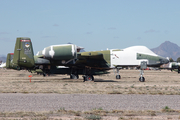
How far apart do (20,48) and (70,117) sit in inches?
835

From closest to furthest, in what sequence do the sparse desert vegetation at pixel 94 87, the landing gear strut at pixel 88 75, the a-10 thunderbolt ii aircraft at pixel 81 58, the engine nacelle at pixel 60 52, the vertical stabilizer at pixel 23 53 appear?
the sparse desert vegetation at pixel 94 87 → the engine nacelle at pixel 60 52 → the a-10 thunderbolt ii aircraft at pixel 81 58 → the vertical stabilizer at pixel 23 53 → the landing gear strut at pixel 88 75

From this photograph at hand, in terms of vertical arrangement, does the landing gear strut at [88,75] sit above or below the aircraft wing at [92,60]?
below

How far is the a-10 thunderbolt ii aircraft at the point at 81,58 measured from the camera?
1056 inches

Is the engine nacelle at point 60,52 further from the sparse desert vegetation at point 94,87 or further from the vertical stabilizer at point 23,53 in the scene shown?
the vertical stabilizer at point 23,53

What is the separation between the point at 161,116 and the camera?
30.7 feet

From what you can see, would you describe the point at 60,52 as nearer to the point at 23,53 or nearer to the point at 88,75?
the point at 23,53

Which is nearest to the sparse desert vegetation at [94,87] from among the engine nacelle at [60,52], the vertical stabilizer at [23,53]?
the vertical stabilizer at [23,53]

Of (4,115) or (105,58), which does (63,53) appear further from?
(4,115)

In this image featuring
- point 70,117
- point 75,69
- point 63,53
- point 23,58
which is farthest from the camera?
point 75,69

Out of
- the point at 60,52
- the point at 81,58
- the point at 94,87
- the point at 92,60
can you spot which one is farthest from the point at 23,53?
the point at 94,87

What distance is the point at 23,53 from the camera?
28734 mm

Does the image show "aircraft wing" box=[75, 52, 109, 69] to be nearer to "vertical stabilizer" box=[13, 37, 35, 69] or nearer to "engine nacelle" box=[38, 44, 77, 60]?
"engine nacelle" box=[38, 44, 77, 60]

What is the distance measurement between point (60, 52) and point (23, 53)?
16.1 feet

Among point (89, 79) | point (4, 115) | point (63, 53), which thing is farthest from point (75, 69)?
point (4, 115)
